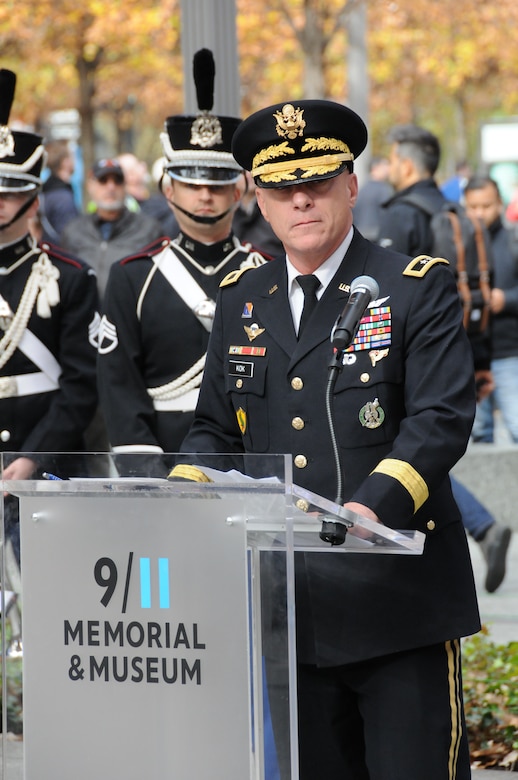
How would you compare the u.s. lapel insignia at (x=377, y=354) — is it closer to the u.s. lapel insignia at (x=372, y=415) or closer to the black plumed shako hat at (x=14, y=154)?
the u.s. lapel insignia at (x=372, y=415)

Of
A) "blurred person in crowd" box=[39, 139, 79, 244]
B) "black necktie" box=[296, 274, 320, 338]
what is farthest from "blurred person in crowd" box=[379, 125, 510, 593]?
"black necktie" box=[296, 274, 320, 338]

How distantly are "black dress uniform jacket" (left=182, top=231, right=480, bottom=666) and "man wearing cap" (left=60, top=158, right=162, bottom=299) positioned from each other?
6296 mm

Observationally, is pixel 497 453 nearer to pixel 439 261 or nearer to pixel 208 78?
pixel 208 78

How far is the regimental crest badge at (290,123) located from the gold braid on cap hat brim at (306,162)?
0.03 m

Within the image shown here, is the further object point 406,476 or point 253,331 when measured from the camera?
point 253,331

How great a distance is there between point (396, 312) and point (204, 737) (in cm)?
107

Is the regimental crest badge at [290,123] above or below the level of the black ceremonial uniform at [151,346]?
above

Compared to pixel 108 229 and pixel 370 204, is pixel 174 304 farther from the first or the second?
pixel 370 204

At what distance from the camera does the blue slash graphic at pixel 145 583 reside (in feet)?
9.52

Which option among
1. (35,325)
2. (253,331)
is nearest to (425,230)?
(35,325)

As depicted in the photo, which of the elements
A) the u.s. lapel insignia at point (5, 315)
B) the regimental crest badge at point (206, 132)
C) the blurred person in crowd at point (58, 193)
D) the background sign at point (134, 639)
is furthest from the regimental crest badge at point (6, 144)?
the blurred person in crowd at point (58, 193)

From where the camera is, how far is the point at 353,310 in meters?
3.07

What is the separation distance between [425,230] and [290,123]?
4.96 meters

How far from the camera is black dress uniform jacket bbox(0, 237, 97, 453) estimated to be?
5.59m
